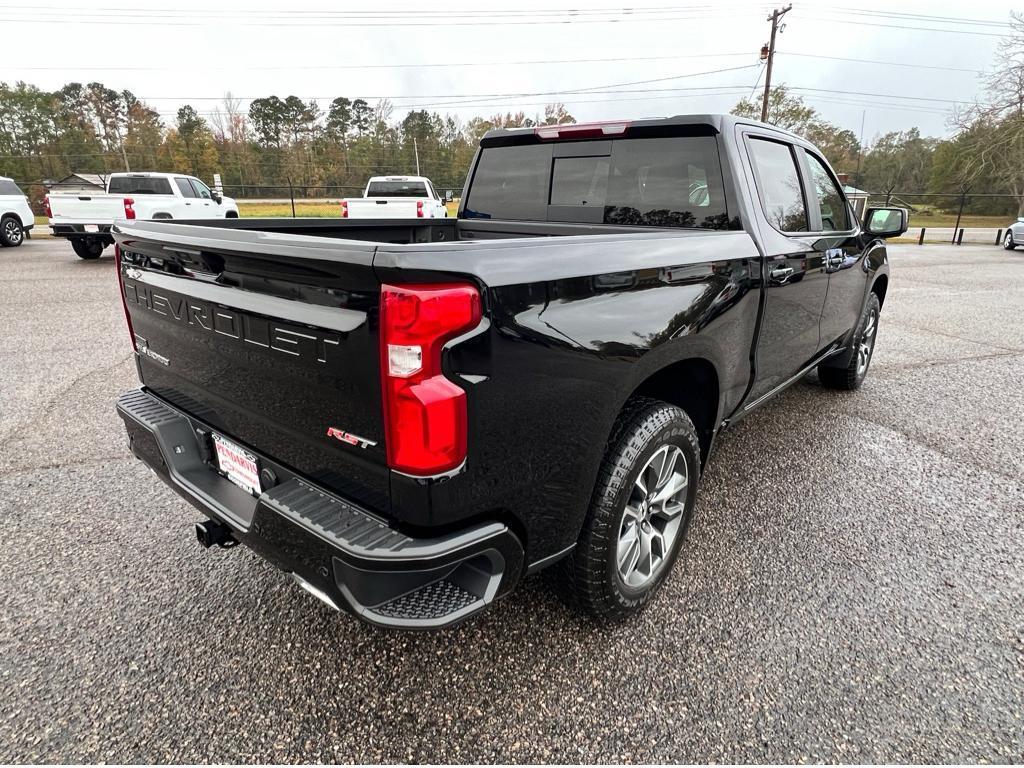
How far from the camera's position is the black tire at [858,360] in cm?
471

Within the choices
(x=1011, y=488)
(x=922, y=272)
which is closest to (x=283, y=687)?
(x=1011, y=488)

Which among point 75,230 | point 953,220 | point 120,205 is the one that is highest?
point 120,205

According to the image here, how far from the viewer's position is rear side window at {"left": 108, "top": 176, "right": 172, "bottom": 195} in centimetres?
1404

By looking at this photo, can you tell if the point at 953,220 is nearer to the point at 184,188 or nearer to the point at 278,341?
the point at 184,188

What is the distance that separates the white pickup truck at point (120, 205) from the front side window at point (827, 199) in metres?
10.5

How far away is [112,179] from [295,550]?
1650 centimetres

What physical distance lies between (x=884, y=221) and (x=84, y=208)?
1445cm

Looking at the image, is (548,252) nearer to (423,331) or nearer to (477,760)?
(423,331)

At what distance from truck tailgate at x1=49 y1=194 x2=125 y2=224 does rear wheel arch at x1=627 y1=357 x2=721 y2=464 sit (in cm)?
1372

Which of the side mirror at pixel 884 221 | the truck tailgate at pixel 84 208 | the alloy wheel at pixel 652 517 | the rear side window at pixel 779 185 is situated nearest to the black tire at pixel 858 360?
the side mirror at pixel 884 221

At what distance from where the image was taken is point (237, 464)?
202 centimetres

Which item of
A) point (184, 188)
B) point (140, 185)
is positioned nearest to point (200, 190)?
point (184, 188)

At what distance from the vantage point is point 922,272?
44.6ft

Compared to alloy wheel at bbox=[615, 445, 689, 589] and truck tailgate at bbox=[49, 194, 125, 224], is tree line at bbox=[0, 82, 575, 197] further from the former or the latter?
alloy wheel at bbox=[615, 445, 689, 589]
